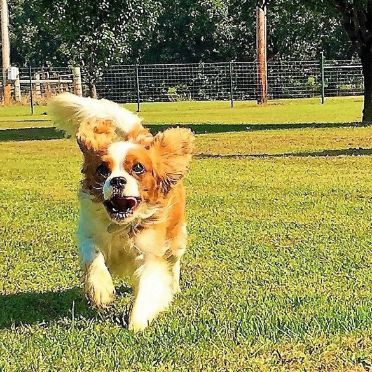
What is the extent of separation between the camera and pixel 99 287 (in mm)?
4523

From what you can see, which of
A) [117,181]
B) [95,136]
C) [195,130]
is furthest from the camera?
[195,130]

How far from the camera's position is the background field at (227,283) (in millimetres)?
3951

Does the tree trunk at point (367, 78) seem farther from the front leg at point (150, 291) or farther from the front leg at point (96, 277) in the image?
the front leg at point (96, 277)

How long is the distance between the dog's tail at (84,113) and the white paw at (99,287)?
93 centimetres

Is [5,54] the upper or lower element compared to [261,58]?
upper

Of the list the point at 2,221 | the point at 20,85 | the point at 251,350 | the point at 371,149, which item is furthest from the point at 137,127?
the point at 20,85

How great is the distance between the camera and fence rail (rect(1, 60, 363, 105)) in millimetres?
41719

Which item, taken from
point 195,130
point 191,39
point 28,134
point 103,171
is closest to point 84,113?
point 103,171

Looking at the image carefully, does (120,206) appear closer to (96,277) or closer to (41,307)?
(96,277)

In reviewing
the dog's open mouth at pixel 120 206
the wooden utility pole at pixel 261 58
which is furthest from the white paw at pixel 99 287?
the wooden utility pole at pixel 261 58

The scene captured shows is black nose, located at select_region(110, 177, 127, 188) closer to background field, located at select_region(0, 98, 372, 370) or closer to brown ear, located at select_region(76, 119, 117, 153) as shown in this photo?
brown ear, located at select_region(76, 119, 117, 153)

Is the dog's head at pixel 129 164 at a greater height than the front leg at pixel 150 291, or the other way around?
the dog's head at pixel 129 164

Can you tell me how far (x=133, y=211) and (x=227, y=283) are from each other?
1230mm

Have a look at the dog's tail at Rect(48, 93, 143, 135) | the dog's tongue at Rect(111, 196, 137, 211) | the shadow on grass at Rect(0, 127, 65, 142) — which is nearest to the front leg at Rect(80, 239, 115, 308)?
the dog's tongue at Rect(111, 196, 137, 211)
